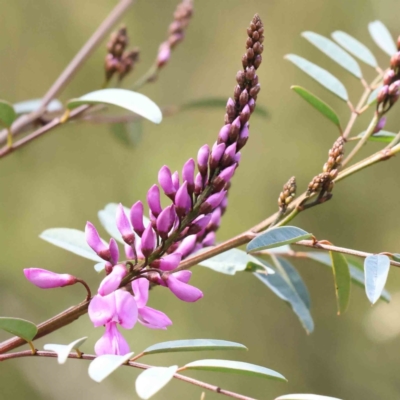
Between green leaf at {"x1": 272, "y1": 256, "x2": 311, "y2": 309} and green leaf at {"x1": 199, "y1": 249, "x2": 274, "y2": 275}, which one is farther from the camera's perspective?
green leaf at {"x1": 272, "y1": 256, "x2": 311, "y2": 309}

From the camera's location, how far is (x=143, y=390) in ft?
0.85

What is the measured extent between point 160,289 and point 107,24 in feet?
2.21

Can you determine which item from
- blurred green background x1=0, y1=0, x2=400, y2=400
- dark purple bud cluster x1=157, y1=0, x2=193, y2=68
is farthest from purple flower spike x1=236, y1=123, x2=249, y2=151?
blurred green background x1=0, y1=0, x2=400, y2=400

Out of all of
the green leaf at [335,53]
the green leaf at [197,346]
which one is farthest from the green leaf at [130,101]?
the green leaf at [335,53]

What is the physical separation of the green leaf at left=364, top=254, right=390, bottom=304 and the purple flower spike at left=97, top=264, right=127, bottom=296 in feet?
0.54

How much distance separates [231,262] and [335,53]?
33 centimetres

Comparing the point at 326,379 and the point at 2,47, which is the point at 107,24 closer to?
the point at 2,47

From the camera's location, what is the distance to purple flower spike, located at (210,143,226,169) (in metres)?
0.32

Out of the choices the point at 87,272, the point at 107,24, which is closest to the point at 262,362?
the point at 87,272

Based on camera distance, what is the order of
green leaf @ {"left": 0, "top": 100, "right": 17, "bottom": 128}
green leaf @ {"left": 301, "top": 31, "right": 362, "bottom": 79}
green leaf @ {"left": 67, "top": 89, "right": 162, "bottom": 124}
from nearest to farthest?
green leaf @ {"left": 67, "top": 89, "right": 162, "bottom": 124}, green leaf @ {"left": 0, "top": 100, "right": 17, "bottom": 128}, green leaf @ {"left": 301, "top": 31, "right": 362, "bottom": 79}

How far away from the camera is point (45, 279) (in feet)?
1.09

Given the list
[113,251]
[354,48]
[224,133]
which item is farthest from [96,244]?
[354,48]

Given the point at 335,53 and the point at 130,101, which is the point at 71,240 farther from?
the point at 335,53

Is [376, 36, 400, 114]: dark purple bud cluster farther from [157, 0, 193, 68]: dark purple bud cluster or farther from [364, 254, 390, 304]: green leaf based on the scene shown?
[157, 0, 193, 68]: dark purple bud cluster
